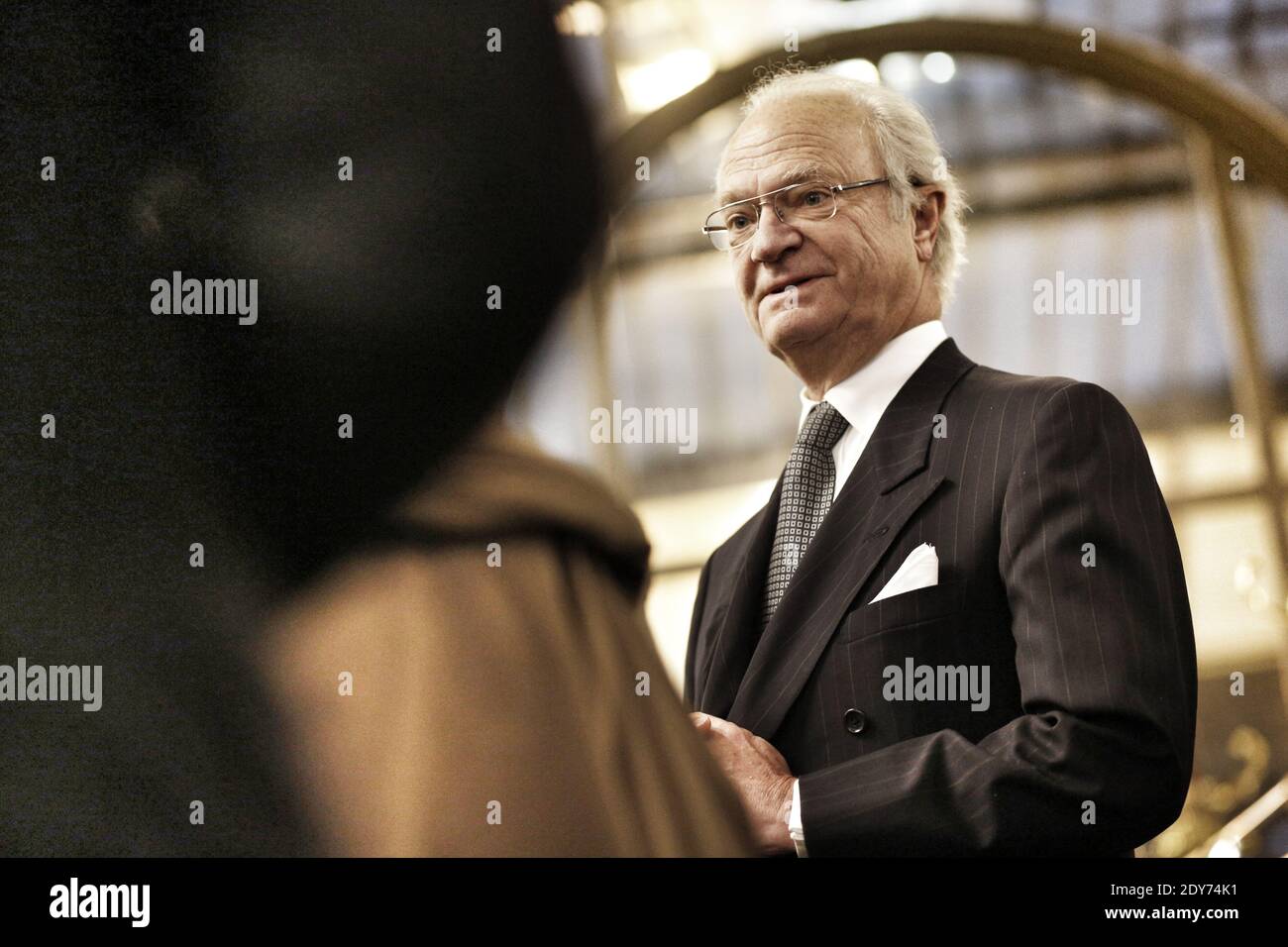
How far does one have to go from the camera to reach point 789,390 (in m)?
1.84

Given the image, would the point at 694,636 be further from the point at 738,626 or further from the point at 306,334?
the point at 306,334

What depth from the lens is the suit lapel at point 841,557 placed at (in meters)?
1.33

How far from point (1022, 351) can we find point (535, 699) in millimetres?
1566

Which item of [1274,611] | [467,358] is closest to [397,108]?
[467,358]

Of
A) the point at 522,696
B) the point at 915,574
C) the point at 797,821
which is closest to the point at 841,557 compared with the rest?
the point at 915,574

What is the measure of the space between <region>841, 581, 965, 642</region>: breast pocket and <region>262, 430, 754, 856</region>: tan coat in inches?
31.6

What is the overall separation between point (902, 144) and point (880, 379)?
0.32 m

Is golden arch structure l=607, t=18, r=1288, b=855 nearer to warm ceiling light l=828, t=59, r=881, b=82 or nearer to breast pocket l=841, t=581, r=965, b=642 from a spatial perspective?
warm ceiling light l=828, t=59, r=881, b=82

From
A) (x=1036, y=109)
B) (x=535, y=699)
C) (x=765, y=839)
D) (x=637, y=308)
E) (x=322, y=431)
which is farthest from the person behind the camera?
(x=1036, y=109)

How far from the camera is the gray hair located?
5.09 ft

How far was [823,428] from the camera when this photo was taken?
1.51 meters

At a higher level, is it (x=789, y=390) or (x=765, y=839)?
(x=789, y=390)
